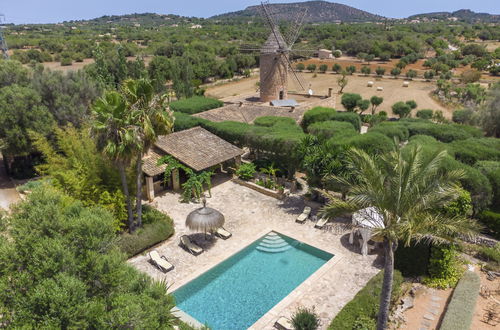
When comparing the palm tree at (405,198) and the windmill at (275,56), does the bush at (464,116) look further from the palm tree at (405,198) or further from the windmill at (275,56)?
the palm tree at (405,198)

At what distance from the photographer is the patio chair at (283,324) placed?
12.1m

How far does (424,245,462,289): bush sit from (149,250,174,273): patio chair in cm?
1112

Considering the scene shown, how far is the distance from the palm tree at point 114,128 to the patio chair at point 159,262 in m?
4.72

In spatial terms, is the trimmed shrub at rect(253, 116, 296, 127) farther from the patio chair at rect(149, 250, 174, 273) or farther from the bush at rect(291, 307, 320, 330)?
the bush at rect(291, 307, 320, 330)

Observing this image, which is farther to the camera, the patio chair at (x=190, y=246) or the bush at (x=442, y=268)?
the patio chair at (x=190, y=246)

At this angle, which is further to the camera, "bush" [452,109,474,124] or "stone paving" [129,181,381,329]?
"bush" [452,109,474,124]

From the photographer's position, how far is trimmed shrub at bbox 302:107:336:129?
114 feet

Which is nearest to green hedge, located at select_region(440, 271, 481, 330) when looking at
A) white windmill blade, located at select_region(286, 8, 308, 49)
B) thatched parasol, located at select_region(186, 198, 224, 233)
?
thatched parasol, located at select_region(186, 198, 224, 233)

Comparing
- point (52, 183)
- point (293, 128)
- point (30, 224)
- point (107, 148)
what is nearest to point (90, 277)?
point (30, 224)

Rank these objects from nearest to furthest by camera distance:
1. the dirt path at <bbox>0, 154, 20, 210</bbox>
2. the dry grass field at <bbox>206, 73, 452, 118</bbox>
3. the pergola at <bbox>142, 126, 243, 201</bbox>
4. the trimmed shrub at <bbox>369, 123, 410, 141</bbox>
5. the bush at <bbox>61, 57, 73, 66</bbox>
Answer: the dirt path at <bbox>0, 154, 20, 210</bbox>
the pergola at <bbox>142, 126, 243, 201</bbox>
the trimmed shrub at <bbox>369, 123, 410, 141</bbox>
the dry grass field at <bbox>206, 73, 452, 118</bbox>
the bush at <bbox>61, 57, 73, 66</bbox>

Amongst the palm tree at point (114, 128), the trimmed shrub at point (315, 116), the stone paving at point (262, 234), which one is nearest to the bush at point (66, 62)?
the trimmed shrub at point (315, 116)

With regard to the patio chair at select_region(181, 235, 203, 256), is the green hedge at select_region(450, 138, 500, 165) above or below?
above

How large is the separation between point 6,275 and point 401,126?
30.0 metres

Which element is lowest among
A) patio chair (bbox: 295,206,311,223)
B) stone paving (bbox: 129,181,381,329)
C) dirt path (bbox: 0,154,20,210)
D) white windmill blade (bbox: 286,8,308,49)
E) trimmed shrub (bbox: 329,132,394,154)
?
dirt path (bbox: 0,154,20,210)
